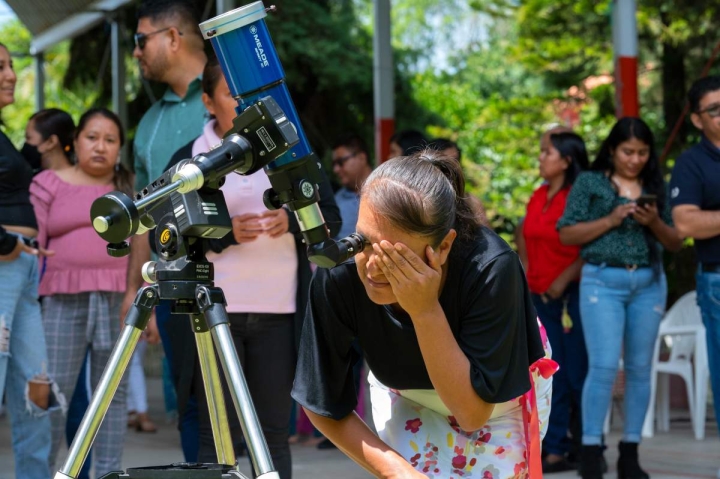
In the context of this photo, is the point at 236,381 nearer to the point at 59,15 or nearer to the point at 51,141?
the point at 51,141

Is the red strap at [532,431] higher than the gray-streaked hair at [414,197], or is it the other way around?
the gray-streaked hair at [414,197]

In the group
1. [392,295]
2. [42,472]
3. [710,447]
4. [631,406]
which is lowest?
[710,447]

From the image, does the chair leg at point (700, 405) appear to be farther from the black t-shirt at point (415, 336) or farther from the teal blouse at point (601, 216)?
the black t-shirt at point (415, 336)

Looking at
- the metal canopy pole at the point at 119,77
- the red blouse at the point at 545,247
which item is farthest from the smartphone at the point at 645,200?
the metal canopy pole at the point at 119,77

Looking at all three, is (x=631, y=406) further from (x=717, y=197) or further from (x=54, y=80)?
(x=54, y=80)

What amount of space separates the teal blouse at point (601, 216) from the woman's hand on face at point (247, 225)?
2.25m

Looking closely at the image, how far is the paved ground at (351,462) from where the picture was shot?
5.79 m

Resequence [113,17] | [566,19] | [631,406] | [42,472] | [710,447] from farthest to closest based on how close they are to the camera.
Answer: [566,19], [113,17], [710,447], [631,406], [42,472]

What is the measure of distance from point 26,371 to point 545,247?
2.89 m

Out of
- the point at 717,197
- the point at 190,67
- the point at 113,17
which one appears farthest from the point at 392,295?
the point at 113,17

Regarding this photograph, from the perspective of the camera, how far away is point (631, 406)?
5.51 metres

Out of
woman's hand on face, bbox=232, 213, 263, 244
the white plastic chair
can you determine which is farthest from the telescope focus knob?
the white plastic chair

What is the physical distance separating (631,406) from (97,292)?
104 inches

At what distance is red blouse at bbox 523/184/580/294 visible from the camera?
5.96 metres
